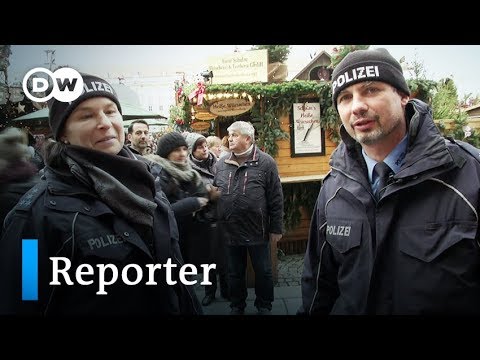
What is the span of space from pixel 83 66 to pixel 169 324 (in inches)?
53.3

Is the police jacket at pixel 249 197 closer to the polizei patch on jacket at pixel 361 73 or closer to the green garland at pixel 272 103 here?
the green garland at pixel 272 103

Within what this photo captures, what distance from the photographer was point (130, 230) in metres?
1.40

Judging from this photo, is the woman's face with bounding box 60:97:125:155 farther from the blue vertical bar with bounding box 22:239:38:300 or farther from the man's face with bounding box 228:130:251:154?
the man's face with bounding box 228:130:251:154

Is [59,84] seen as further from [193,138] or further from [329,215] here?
[329,215]

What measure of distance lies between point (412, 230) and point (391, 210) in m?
0.11

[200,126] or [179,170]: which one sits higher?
[200,126]

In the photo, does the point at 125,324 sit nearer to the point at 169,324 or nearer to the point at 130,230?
the point at 169,324

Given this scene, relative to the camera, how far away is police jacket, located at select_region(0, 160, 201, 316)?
1291 millimetres

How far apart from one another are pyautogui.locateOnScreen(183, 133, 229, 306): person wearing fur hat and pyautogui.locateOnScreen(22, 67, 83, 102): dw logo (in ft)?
2.98

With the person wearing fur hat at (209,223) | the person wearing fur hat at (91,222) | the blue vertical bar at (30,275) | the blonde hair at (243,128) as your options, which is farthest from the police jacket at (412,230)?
the blue vertical bar at (30,275)

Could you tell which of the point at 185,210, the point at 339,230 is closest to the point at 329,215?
the point at 339,230

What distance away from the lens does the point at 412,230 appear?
135 centimetres

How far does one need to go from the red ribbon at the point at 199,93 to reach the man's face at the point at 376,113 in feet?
3.31

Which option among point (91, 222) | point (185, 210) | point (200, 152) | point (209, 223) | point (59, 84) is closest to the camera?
point (91, 222)
